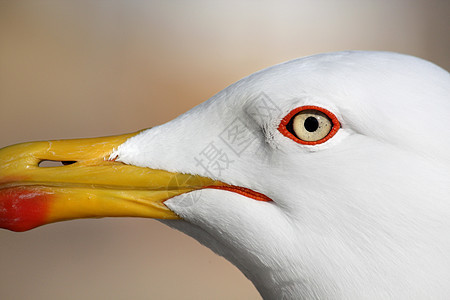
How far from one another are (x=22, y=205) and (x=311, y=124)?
1.73 feet

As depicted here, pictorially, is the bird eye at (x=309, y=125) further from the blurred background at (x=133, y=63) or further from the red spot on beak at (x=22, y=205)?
the blurred background at (x=133, y=63)

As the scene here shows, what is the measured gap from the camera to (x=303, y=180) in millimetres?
833

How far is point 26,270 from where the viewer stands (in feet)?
11.4

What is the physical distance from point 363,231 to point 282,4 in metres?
3.98

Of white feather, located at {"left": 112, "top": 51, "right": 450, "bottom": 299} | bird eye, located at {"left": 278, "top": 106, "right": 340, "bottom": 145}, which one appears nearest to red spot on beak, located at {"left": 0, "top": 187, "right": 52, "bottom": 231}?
white feather, located at {"left": 112, "top": 51, "right": 450, "bottom": 299}

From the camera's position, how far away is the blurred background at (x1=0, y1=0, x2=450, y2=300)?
378 cm

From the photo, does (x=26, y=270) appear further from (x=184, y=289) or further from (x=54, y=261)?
(x=184, y=289)

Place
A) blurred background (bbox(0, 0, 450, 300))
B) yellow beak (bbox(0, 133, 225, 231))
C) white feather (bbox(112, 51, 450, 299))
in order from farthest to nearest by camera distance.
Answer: blurred background (bbox(0, 0, 450, 300))
yellow beak (bbox(0, 133, 225, 231))
white feather (bbox(112, 51, 450, 299))

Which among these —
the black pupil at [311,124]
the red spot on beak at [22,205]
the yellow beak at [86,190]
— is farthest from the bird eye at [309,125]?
the red spot on beak at [22,205]

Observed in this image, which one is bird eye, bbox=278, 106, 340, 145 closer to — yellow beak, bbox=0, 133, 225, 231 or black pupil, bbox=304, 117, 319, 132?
black pupil, bbox=304, 117, 319, 132

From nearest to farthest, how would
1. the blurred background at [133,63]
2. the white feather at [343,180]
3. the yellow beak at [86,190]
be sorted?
the white feather at [343,180]
the yellow beak at [86,190]
the blurred background at [133,63]

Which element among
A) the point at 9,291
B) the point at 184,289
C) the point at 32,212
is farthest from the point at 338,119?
the point at 9,291

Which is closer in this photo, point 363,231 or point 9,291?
point 363,231

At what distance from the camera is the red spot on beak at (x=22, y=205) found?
0.94 m
